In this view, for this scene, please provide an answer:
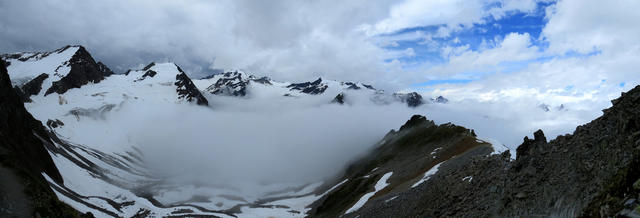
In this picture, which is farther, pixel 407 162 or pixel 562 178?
pixel 407 162

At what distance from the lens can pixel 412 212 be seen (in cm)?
4053

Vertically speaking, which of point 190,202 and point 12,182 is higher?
point 12,182

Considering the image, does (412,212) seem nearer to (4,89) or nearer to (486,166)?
(486,166)

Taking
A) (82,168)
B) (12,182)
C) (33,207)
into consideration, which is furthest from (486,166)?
(82,168)

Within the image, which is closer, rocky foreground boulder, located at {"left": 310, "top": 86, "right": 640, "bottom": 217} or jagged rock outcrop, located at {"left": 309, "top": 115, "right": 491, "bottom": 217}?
rocky foreground boulder, located at {"left": 310, "top": 86, "right": 640, "bottom": 217}

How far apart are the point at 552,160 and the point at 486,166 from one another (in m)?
10.6

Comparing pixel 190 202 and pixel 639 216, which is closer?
pixel 639 216

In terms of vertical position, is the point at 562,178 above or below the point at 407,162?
below

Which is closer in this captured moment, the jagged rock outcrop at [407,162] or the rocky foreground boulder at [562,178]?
the rocky foreground boulder at [562,178]

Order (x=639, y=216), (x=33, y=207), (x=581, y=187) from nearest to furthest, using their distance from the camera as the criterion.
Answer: (x=639, y=216) → (x=581, y=187) → (x=33, y=207)

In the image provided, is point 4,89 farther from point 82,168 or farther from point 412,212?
point 412,212

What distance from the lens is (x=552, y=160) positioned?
2483 cm

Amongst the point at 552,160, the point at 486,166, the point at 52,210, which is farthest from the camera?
the point at 52,210

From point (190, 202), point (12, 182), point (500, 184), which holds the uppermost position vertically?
point (12, 182)
